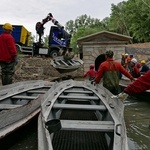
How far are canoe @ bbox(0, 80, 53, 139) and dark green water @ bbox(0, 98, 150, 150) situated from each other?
55 centimetres

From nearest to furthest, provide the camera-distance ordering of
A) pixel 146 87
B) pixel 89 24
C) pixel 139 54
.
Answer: pixel 146 87
pixel 139 54
pixel 89 24

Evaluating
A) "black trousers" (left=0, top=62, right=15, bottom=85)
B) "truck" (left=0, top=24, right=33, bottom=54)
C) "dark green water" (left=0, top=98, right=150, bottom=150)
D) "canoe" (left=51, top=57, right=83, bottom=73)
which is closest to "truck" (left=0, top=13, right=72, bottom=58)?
"truck" (left=0, top=24, right=33, bottom=54)

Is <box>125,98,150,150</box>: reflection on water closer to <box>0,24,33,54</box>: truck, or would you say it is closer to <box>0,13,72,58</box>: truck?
<box>0,13,72,58</box>: truck

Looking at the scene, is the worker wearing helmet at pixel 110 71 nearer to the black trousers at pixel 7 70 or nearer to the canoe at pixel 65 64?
the black trousers at pixel 7 70

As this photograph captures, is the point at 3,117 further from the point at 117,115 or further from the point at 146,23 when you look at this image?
the point at 146,23

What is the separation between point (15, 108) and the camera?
171 inches

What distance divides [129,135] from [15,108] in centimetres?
316

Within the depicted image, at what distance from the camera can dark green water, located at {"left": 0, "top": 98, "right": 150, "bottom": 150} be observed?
17.3 feet

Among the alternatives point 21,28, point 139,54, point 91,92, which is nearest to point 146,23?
point 139,54

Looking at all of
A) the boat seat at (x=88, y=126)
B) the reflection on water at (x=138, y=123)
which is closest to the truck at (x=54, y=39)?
the reflection on water at (x=138, y=123)

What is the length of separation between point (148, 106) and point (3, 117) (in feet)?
24.4

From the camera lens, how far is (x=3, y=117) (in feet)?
13.3

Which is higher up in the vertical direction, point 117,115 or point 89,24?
point 89,24

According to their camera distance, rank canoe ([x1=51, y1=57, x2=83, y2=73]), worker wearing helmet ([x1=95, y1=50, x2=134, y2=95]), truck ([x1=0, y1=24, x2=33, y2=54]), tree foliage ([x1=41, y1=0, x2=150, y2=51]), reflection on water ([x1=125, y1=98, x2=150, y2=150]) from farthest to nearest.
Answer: tree foliage ([x1=41, y1=0, x2=150, y2=51]) < truck ([x1=0, y1=24, x2=33, y2=54]) < canoe ([x1=51, y1=57, x2=83, y2=73]) < worker wearing helmet ([x1=95, y1=50, x2=134, y2=95]) < reflection on water ([x1=125, y1=98, x2=150, y2=150])
